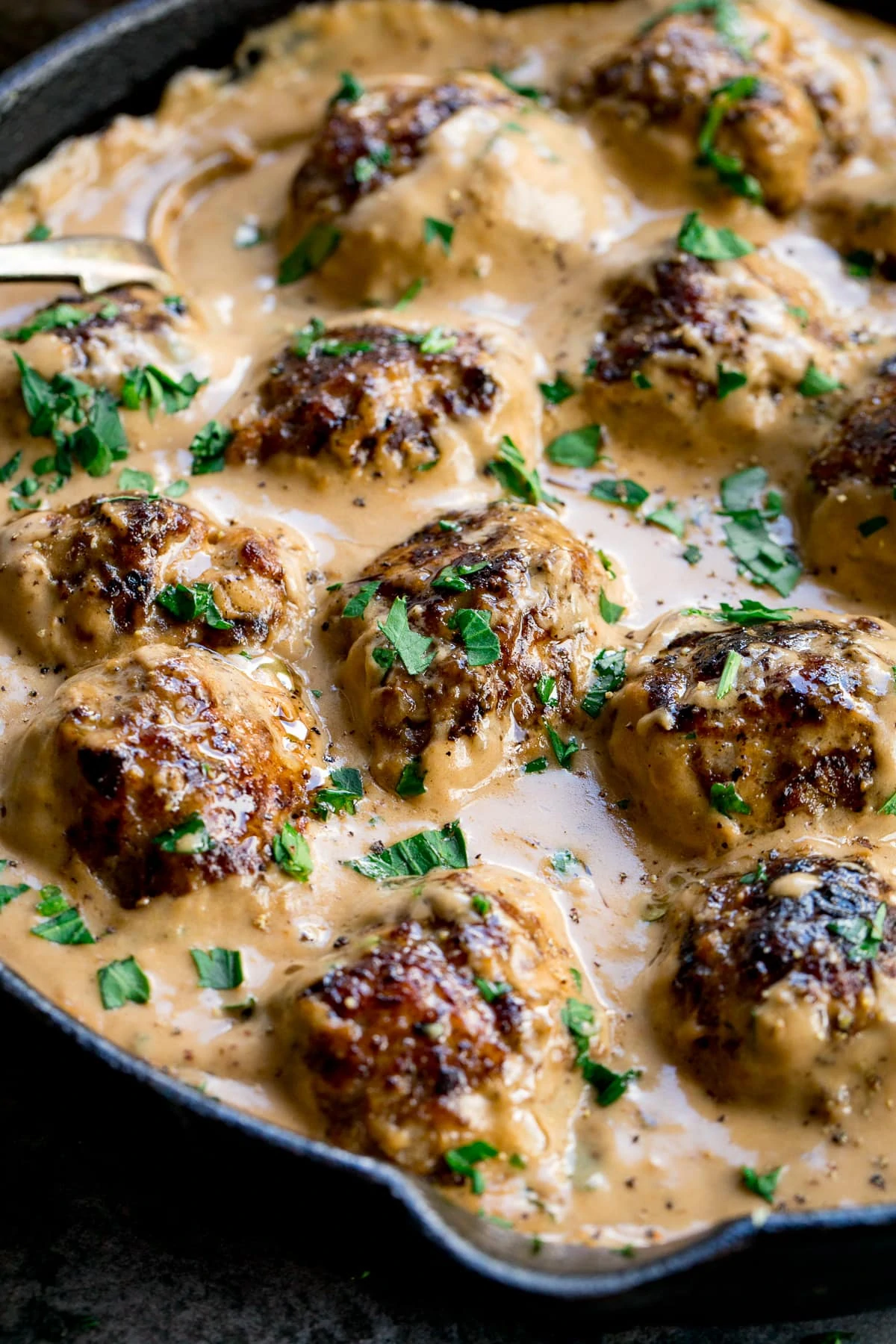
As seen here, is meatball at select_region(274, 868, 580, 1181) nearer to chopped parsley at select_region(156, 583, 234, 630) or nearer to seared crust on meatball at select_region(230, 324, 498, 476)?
chopped parsley at select_region(156, 583, 234, 630)

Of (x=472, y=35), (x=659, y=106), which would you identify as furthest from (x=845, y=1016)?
(x=472, y=35)

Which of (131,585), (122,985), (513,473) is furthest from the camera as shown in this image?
(513,473)

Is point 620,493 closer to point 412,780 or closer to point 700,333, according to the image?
point 700,333

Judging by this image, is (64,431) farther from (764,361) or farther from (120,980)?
(764,361)

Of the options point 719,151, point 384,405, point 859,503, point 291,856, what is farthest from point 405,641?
point 719,151

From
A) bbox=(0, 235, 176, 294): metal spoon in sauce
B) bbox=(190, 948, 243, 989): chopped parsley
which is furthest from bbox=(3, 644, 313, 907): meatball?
bbox=(0, 235, 176, 294): metal spoon in sauce

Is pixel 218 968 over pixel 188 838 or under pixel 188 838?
under
